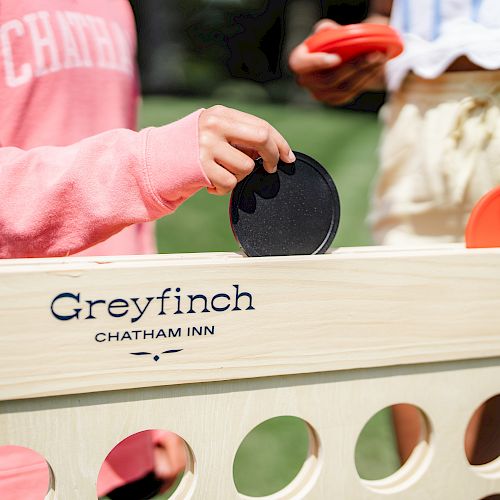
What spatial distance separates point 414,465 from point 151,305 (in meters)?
0.44

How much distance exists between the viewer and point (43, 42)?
931 mm

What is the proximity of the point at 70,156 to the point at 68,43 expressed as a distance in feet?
1.01

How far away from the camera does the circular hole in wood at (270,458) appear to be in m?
1.86

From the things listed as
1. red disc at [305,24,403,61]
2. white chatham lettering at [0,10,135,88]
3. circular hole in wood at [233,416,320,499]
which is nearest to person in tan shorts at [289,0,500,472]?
red disc at [305,24,403,61]

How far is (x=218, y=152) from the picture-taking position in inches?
27.8

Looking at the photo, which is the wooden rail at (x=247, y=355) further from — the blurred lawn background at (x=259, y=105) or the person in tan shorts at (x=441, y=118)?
the person in tan shorts at (x=441, y=118)

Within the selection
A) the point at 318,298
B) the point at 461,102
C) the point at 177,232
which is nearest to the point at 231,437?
the point at 318,298

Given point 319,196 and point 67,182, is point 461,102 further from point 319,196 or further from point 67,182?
point 67,182

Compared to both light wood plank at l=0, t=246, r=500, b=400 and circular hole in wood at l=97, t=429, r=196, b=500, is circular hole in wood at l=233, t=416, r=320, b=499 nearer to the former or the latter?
circular hole in wood at l=97, t=429, r=196, b=500

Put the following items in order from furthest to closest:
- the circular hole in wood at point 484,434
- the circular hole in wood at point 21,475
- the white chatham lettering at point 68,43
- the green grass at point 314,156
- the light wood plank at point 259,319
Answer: the green grass at point 314,156
the circular hole in wood at point 484,434
the white chatham lettering at point 68,43
the circular hole in wood at point 21,475
the light wood plank at point 259,319

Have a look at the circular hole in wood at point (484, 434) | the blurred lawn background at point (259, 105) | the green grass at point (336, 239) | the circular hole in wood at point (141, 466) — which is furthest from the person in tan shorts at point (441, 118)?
the green grass at point (336, 239)

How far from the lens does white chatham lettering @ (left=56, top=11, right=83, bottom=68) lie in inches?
38.3

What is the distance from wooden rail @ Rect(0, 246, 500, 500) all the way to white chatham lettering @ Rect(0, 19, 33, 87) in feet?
1.10

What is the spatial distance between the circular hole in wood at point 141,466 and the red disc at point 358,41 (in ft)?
2.01
